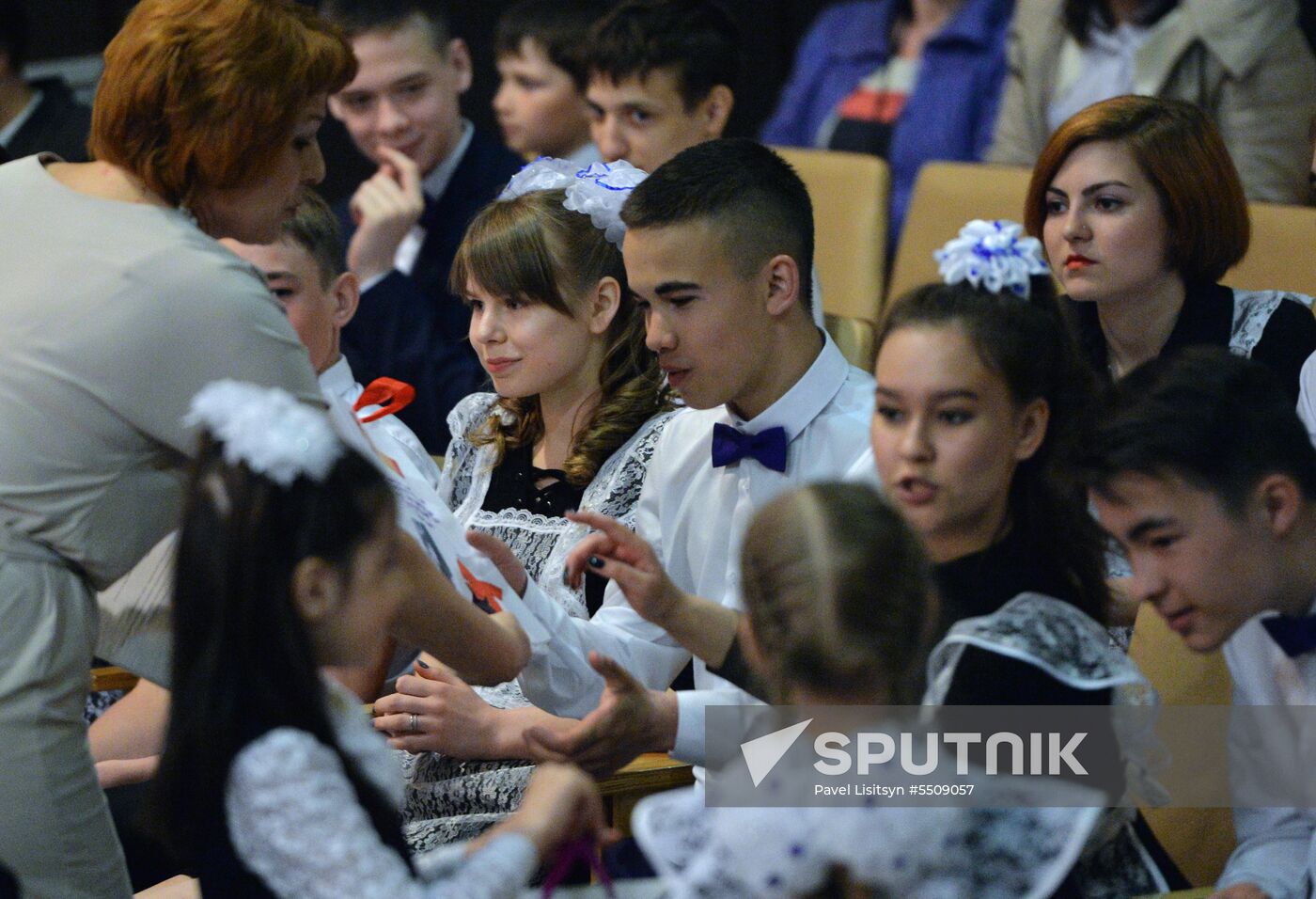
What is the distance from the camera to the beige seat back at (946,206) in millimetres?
3176

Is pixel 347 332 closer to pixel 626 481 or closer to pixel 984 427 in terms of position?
pixel 626 481

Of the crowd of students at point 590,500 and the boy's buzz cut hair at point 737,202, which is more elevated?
the boy's buzz cut hair at point 737,202

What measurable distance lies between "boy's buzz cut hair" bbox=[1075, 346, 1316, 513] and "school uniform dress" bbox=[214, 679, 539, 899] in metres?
0.70

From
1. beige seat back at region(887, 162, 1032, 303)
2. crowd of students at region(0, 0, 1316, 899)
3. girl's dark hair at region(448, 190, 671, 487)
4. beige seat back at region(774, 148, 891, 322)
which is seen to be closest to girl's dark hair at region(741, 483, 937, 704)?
crowd of students at region(0, 0, 1316, 899)

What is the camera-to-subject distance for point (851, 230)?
11.1ft

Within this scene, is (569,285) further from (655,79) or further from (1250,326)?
(655,79)

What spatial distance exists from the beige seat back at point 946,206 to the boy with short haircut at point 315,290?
1.09m

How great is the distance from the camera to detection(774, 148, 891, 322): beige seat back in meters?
3.35

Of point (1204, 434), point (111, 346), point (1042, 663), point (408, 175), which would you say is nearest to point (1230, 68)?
point (408, 175)

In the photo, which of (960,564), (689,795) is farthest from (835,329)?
(689,795)

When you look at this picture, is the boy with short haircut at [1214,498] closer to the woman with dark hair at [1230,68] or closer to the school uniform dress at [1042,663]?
the school uniform dress at [1042,663]

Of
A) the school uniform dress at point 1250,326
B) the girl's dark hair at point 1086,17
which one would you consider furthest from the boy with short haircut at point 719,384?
the girl's dark hair at point 1086,17

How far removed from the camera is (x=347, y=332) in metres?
3.29

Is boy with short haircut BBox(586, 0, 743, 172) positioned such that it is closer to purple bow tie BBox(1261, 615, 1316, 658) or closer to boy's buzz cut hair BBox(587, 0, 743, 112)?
boy's buzz cut hair BBox(587, 0, 743, 112)
